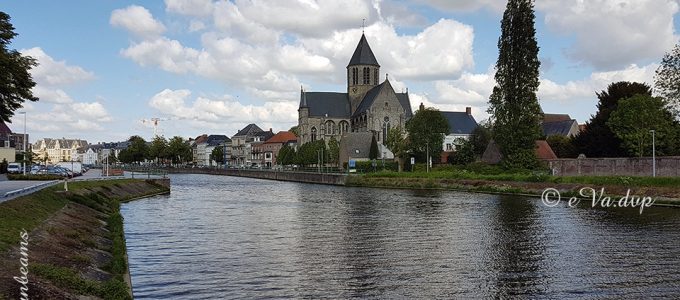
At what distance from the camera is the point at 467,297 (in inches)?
688

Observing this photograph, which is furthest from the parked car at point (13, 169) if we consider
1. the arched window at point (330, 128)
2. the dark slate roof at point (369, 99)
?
the arched window at point (330, 128)

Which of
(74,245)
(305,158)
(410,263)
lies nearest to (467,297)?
(410,263)

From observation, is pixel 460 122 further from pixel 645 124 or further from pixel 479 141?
pixel 645 124

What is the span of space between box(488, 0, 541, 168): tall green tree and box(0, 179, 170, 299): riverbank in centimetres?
4922

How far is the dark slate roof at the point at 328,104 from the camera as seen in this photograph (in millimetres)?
170125

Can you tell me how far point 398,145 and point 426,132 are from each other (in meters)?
17.8

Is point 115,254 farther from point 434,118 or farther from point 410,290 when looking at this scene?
point 434,118

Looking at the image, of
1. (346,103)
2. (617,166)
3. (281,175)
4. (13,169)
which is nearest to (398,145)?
(281,175)

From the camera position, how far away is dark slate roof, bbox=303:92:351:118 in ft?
558

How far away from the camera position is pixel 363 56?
6708 inches

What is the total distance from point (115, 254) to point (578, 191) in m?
46.0

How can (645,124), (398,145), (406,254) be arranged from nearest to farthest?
(406,254) < (645,124) < (398,145)

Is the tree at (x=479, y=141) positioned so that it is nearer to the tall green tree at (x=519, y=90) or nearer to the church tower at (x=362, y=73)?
the tall green tree at (x=519, y=90)

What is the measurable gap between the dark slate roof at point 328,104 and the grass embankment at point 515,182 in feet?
248
